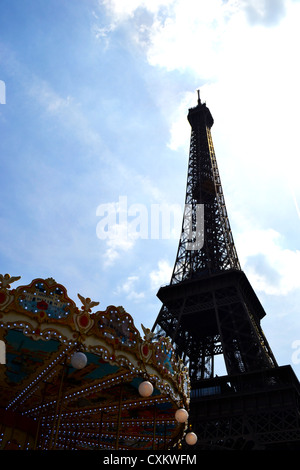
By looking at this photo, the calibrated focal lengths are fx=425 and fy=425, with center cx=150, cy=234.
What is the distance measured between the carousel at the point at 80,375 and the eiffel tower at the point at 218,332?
12.5m

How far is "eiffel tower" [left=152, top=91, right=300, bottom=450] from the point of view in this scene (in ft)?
82.3

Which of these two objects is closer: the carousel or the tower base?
the carousel

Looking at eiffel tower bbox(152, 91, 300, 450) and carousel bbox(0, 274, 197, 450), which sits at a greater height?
eiffel tower bbox(152, 91, 300, 450)

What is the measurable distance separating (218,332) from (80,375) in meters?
27.5

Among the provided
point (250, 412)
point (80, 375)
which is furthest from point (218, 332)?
point (80, 375)

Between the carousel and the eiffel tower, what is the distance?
12509mm

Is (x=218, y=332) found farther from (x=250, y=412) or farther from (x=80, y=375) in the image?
(x=80, y=375)

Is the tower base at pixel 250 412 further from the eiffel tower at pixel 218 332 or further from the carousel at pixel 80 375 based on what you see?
the carousel at pixel 80 375

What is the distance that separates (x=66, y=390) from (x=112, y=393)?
129 cm

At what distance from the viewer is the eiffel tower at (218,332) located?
25.1 m

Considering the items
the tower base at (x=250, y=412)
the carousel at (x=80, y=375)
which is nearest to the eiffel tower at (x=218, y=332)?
the tower base at (x=250, y=412)

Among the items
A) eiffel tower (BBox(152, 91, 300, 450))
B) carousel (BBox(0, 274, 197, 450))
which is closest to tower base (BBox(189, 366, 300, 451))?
eiffel tower (BBox(152, 91, 300, 450))

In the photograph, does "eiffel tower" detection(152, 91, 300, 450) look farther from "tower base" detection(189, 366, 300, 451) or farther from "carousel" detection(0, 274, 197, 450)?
"carousel" detection(0, 274, 197, 450)

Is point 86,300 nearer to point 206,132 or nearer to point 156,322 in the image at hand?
point 156,322
